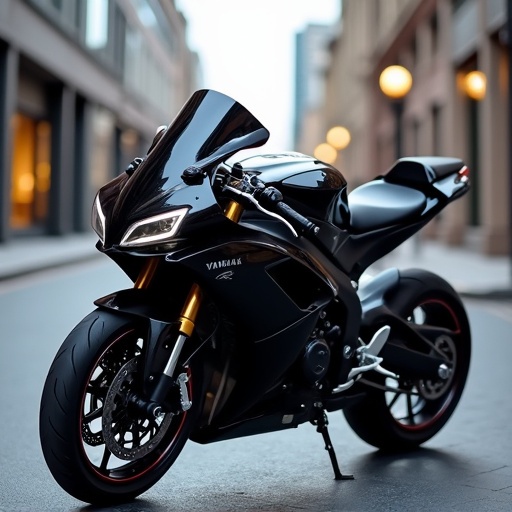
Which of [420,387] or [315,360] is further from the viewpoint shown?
[420,387]

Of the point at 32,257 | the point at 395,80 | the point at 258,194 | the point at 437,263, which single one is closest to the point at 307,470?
the point at 258,194

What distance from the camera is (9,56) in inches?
909

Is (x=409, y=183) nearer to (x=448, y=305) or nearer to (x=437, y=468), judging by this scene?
(x=448, y=305)

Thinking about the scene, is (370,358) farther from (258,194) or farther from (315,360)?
(258,194)

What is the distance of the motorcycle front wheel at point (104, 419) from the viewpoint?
328cm

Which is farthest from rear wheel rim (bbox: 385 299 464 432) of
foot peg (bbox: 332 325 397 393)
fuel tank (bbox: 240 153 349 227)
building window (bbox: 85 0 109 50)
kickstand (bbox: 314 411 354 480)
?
building window (bbox: 85 0 109 50)

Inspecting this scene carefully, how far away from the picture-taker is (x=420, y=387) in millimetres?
4543

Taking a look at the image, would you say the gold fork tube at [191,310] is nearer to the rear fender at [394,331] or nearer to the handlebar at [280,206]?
the handlebar at [280,206]

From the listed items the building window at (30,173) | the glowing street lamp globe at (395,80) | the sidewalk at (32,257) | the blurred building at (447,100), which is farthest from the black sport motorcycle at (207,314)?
the building window at (30,173)

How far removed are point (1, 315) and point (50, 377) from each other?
23.6 ft

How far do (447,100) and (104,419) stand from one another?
24917 mm

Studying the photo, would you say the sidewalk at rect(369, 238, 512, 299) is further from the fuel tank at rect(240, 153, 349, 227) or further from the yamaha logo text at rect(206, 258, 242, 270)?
the yamaha logo text at rect(206, 258, 242, 270)

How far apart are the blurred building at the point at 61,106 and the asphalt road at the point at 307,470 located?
1854 cm

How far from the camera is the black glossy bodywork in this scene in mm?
3354
